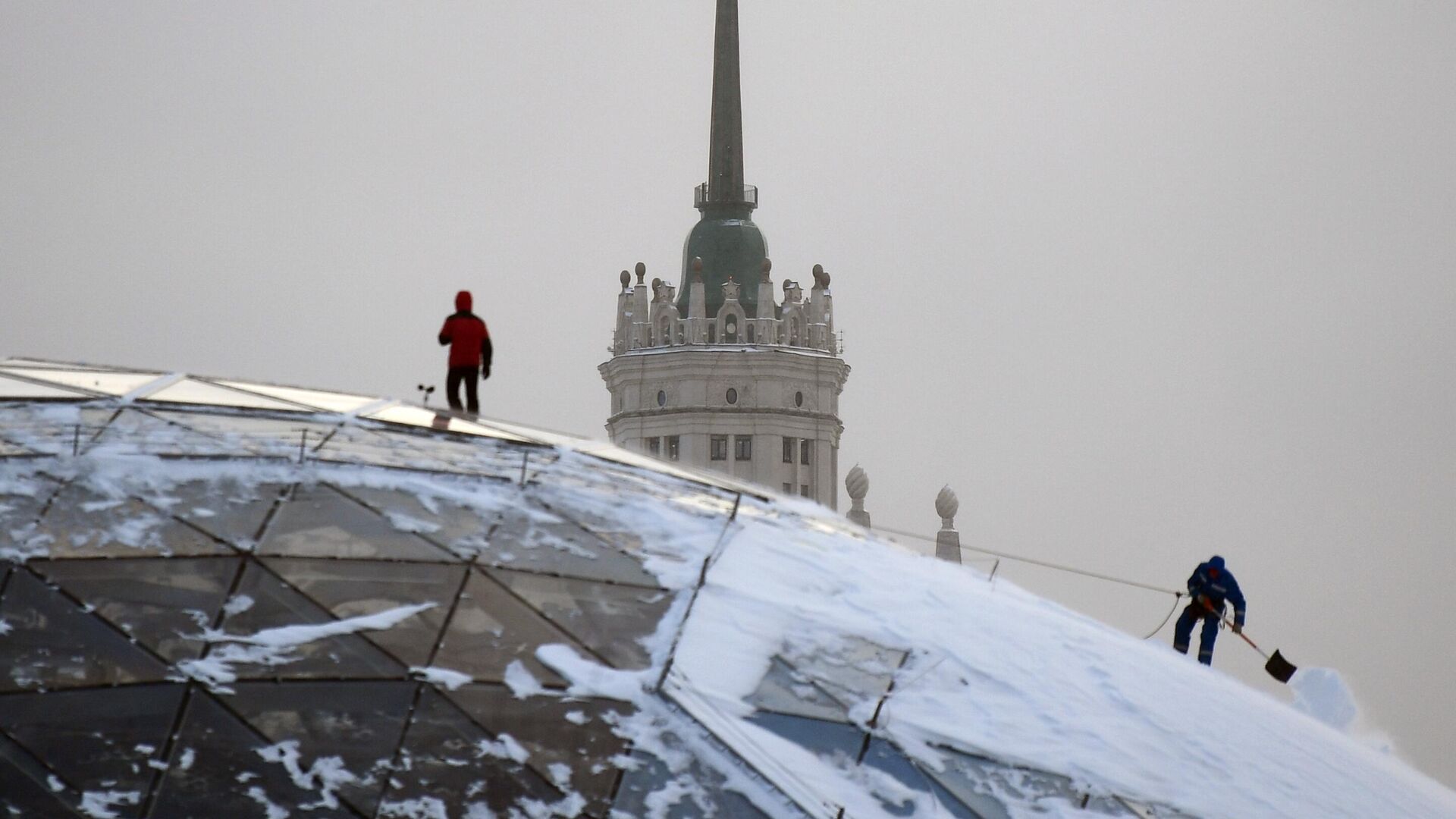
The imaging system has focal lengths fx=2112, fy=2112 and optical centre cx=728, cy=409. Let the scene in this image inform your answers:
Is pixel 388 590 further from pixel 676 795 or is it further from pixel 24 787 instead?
pixel 24 787

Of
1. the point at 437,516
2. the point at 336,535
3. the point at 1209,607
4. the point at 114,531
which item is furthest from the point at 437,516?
the point at 1209,607

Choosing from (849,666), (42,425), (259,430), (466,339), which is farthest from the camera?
(466,339)

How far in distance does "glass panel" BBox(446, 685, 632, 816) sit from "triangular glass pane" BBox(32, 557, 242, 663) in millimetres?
2083

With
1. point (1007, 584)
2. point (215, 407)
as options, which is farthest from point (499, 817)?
point (1007, 584)

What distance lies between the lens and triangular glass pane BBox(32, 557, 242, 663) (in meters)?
16.5

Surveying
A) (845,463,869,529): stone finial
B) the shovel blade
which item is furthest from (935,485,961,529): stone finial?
the shovel blade

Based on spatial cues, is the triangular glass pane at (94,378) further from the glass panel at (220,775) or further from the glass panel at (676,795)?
the glass panel at (676,795)

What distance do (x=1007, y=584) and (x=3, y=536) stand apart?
10.7 metres

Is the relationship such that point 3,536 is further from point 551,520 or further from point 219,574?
point 551,520

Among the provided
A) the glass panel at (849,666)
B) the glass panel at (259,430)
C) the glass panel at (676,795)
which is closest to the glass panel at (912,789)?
the glass panel at (849,666)

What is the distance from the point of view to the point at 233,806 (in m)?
15.6

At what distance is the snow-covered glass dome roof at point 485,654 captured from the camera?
630 inches

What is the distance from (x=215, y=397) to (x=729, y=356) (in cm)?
9637

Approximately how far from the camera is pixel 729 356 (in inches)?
4609
